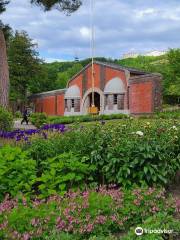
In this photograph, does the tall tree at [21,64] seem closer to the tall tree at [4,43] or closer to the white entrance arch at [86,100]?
the white entrance arch at [86,100]

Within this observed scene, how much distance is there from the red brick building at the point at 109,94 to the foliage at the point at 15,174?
34.4m

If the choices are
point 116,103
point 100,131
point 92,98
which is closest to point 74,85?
point 92,98

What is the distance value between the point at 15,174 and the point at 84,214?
4.70 ft

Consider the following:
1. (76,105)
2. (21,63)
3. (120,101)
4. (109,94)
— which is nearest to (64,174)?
(120,101)

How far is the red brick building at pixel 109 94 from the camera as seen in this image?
39.8 metres

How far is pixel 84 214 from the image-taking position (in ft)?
12.4

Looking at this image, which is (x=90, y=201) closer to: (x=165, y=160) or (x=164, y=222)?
(x=164, y=222)

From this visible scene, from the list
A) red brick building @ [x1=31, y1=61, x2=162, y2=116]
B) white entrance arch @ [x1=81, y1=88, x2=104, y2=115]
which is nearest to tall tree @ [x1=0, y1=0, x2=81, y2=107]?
red brick building @ [x1=31, y1=61, x2=162, y2=116]

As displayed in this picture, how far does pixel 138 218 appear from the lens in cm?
402

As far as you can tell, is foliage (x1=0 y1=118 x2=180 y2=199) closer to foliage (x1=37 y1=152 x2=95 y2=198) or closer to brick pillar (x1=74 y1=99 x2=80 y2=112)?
foliage (x1=37 y1=152 x2=95 y2=198)

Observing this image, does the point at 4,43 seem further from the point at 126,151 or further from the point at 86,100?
the point at 86,100

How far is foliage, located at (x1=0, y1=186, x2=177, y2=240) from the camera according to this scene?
3.46m

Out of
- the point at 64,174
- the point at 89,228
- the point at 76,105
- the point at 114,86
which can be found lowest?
the point at 89,228

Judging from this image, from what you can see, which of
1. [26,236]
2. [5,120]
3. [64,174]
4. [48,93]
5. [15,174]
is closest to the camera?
[26,236]
